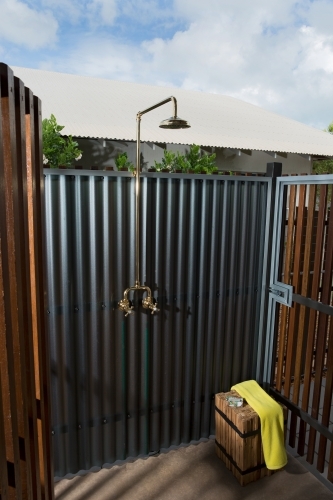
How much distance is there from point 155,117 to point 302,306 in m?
8.77

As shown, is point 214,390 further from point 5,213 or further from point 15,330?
point 5,213

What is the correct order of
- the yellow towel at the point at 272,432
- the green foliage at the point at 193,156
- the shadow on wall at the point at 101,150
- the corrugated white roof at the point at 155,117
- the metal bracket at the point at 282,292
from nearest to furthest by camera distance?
1. the yellow towel at the point at 272,432
2. the metal bracket at the point at 282,292
3. the green foliage at the point at 193,156
4. the shadow on wall at the point at 101,150
5. the corrugated white roof at the point at 155,117

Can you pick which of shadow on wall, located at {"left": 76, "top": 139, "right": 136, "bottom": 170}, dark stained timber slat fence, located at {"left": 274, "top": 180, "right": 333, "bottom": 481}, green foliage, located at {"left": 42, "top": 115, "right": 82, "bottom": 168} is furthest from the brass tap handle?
shadow on wall, located at {"left": 76, "top": 139, "right": 136, "bottom": 170}

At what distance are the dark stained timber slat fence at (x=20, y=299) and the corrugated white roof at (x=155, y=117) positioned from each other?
270 inches

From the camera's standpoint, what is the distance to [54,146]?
24.3 ft

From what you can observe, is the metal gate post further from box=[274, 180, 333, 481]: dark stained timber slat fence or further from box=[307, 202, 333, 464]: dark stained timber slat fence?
box=[307, 202, 333, 464]: dark stained timber slat fence

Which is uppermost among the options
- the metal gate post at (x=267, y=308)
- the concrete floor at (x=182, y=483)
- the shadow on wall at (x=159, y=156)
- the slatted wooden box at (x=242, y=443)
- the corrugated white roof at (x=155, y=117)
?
the corrugated white roof at (x=155, y=117)

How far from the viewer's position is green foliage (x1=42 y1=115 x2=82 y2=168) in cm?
724

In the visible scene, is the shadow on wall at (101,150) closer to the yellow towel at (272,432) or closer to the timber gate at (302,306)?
the timber gate at (302,306)

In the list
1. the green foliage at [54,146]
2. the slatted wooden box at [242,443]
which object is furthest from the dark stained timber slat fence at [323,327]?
the green foliage at [54,146]

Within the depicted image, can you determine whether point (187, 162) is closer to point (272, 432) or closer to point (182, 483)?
point (272, 432)

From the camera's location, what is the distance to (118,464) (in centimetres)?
297

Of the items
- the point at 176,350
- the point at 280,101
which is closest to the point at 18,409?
the point at 176,350

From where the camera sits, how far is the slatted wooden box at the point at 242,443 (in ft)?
9.01
